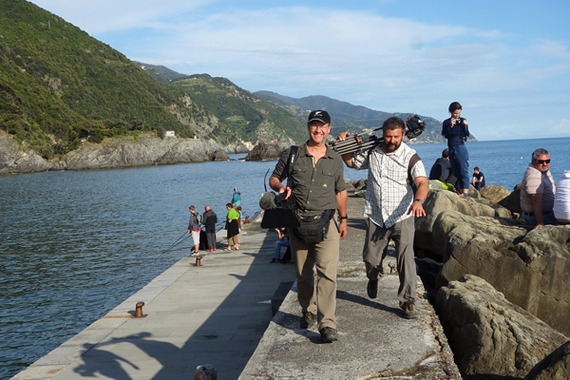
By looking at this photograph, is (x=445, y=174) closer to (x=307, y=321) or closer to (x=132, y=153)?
(x=307, y=321)

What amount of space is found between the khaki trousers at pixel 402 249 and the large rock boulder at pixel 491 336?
0.78 metres

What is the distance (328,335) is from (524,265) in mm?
3613

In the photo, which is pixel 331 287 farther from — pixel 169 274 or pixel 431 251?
pixel 169 274

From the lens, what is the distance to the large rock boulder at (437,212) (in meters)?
9.73

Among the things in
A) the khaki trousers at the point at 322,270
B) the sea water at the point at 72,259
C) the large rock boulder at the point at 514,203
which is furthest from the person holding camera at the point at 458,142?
the khaki trousers at the point at 322,270

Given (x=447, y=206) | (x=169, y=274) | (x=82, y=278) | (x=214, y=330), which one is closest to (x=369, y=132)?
(x=447, y=206)

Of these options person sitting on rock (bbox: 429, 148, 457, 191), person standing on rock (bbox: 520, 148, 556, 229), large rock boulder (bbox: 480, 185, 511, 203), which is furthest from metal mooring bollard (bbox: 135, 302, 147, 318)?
large rock boulder (bbox: 480, 185, 511, 203)

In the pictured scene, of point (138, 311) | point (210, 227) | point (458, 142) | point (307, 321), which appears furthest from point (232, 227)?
point (307, 321)

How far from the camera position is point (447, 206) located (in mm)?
10062

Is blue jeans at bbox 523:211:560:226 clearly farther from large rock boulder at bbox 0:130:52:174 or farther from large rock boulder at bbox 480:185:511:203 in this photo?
large rock boulder at bbox 0:130:52:174

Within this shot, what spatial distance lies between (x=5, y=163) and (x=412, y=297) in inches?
4319

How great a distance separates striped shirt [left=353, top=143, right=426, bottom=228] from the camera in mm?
5234

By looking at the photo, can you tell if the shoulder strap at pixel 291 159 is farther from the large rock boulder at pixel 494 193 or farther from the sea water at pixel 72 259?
the large rock boulder at pixel 494 193

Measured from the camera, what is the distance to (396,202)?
5258 mm
